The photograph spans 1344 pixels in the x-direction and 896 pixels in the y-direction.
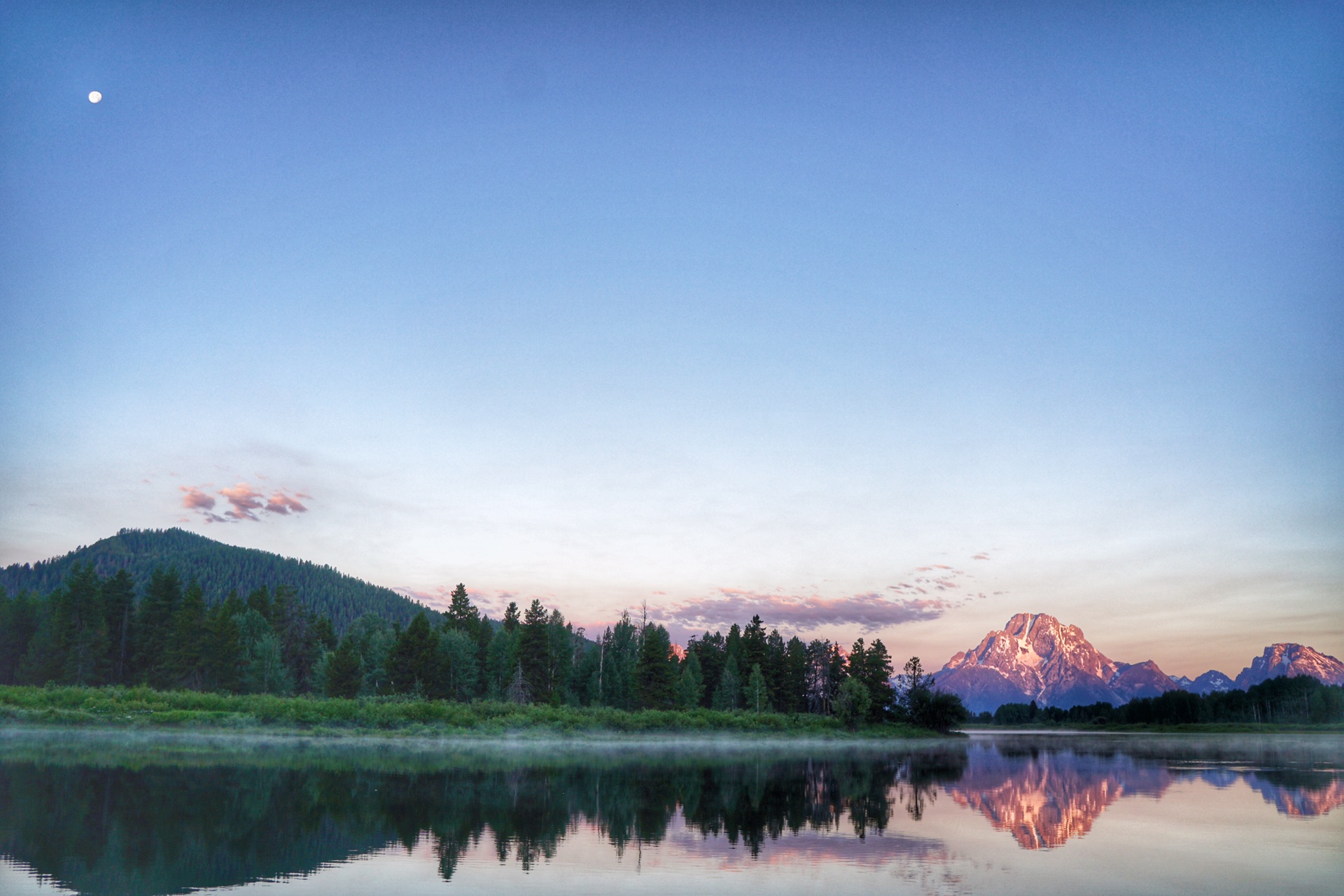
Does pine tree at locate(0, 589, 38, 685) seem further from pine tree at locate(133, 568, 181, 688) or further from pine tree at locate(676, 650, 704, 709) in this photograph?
pine tree at locate(676, 650, 704, 709)

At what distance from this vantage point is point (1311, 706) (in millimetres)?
180750

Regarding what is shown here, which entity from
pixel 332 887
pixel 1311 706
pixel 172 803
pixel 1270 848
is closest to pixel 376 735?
pixel 172 803

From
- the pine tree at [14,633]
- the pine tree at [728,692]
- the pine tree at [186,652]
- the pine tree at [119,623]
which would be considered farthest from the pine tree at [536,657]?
the pine tree at [14,633]

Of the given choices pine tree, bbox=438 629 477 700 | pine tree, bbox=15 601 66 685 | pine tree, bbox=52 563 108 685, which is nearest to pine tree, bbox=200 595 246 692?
pine tree, bbox=52 563 108 685

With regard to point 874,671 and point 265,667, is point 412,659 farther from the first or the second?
point 874,671

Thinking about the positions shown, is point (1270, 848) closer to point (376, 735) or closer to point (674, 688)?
point (376, 735)

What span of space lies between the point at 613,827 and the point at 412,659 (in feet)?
244

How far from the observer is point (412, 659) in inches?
3878

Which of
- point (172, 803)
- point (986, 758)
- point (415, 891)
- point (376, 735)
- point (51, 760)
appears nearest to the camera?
point (415, 891)

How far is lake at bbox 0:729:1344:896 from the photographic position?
22.0 m

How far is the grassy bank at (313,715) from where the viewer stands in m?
70.1

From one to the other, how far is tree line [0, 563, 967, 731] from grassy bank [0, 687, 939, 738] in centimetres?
1010

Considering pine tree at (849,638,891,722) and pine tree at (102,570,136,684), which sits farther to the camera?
pine tree at (849,638,891,722)

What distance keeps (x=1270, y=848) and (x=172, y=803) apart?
130 ft
